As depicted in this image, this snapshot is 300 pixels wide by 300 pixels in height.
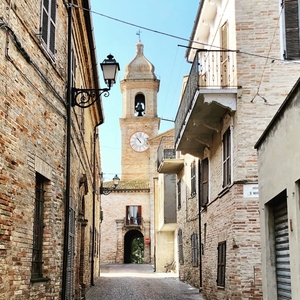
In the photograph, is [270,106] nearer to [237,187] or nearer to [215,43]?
[237,187]

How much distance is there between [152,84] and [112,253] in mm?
19176

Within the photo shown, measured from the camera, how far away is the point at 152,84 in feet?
197

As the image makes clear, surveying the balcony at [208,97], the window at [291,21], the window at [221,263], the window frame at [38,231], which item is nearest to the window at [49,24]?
the window frame at [38,231]

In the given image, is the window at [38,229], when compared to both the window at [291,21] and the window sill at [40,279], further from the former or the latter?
the window at [291,21]

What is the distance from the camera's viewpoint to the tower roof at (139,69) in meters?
60.9

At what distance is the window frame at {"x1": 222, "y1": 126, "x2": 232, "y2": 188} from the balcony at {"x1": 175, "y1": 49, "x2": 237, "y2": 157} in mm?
550

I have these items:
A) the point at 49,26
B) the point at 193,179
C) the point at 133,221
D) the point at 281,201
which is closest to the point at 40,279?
the point at 281,201

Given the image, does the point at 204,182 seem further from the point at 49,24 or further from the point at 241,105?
the point at 49,24

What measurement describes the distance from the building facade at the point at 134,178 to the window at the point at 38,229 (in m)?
40.5

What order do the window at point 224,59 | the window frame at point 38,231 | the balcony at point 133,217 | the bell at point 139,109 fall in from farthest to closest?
the bell at point 139,109 < the balcony at point 133,217 < the window at point 224,59 < the window frame at point 38,231

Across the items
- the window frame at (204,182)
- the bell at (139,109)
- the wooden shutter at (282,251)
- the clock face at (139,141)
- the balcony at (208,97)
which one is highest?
the bell at (139,109)

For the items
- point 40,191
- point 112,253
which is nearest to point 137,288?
point 40,191

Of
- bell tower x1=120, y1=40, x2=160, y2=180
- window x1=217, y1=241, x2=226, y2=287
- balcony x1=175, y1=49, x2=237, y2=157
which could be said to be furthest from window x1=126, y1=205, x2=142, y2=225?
window x1=217, y1=241, x2=226, y2=287

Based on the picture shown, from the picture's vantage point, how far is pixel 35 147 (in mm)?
8812
